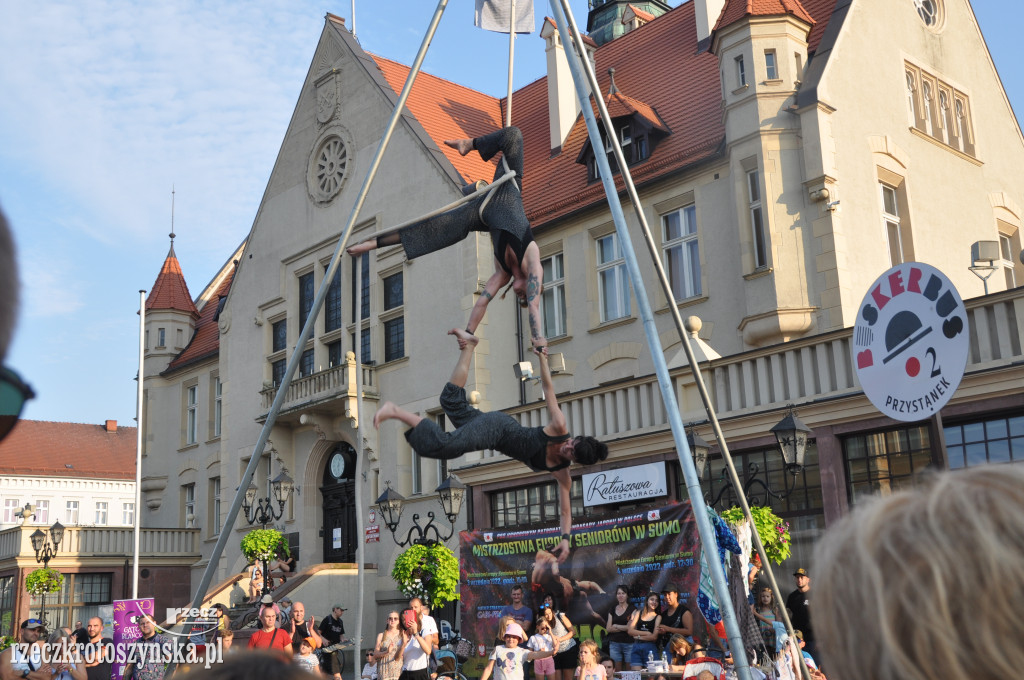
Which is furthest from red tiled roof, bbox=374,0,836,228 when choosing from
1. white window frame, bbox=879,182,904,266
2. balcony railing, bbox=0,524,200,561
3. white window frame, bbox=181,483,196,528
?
balcony railing, bbox=0,524,200,561

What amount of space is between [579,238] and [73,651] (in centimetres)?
1425

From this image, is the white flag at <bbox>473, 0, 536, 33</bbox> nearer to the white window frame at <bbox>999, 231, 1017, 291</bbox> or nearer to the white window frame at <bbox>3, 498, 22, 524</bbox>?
the white window frame at <bbox>999, 231, 1017, 291</bbox>

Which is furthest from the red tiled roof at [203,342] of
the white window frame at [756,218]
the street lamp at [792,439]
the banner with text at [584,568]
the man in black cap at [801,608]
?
the street lamp at [792,439]

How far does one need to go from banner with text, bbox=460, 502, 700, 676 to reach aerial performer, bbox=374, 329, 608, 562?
4495 mm

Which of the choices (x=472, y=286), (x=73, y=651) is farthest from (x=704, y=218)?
(x=73, y=651)

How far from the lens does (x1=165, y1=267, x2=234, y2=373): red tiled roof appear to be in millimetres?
35741

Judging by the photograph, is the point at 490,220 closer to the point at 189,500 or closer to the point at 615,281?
the point at 615,281

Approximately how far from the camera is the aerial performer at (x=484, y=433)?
8.66m

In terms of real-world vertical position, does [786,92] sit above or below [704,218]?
above

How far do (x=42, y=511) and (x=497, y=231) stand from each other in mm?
57776

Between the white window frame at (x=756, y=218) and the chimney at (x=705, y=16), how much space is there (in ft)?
20.8

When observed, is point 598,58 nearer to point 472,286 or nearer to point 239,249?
point 472,286

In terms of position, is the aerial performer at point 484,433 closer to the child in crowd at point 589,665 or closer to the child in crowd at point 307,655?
the child in crowd at point 589,665

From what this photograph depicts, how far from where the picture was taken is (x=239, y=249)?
136 feet
